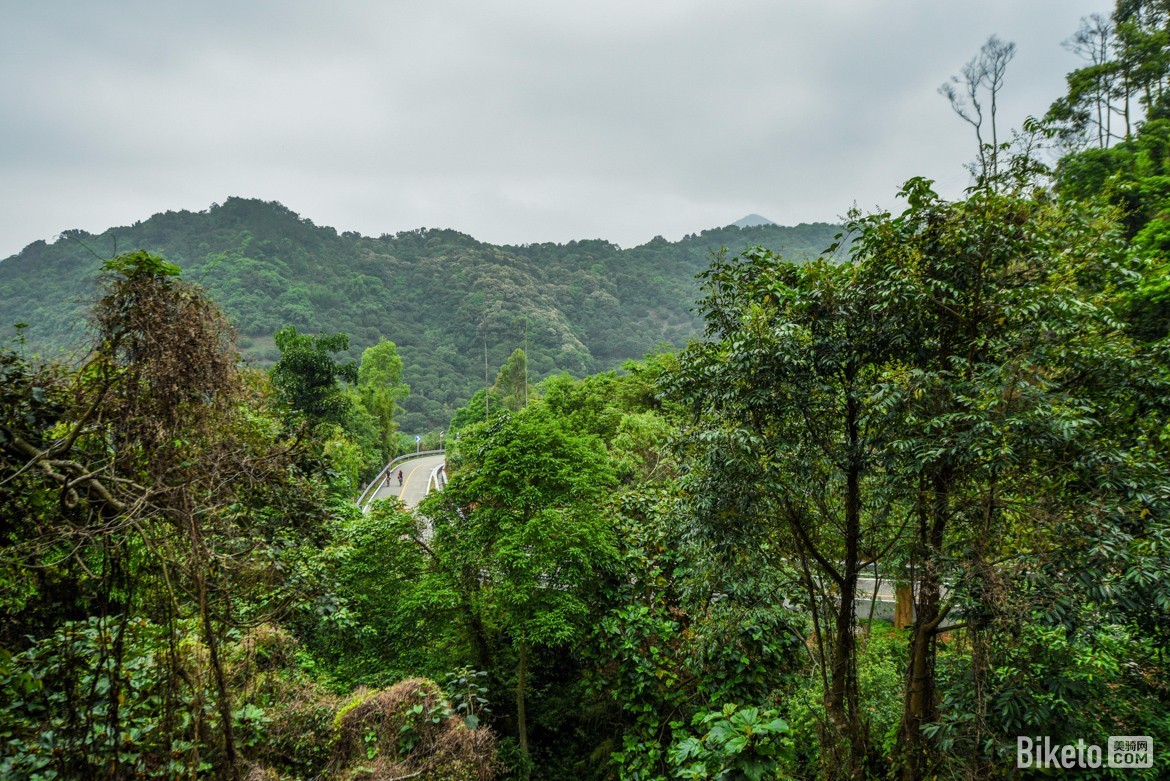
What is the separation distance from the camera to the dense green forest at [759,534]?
3.21 meters

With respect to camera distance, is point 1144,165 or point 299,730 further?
point 1144,165

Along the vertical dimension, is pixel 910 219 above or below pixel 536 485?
above

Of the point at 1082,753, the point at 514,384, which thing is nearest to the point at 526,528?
the point at 1082,753

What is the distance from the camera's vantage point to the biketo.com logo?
14.1ft

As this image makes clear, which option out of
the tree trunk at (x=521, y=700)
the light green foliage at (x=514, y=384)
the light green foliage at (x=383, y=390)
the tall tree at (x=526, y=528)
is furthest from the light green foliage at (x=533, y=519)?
the light green foliage at (x=514, y=384)

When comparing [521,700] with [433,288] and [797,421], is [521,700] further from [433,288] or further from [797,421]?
[433,288]

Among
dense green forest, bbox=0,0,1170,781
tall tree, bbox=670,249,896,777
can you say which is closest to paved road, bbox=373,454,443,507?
dense green forest, bbox=0,0,1170,781

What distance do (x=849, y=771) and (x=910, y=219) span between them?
212 inches

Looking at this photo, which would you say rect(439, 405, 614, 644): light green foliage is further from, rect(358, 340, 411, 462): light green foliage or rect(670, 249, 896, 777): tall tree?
rect(358, 340, 411, 462): light green foliage

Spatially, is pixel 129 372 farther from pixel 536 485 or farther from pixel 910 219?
pixel 536 485

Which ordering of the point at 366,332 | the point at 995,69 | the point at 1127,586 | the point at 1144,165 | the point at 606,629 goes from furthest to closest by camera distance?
the point at 366,332 → the point at 995,69 → the point at 1144,165 → the point at 606,629 → the point at 1127,586

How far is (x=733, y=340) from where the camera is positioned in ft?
17.9

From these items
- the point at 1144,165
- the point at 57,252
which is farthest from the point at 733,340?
the point at 57,252

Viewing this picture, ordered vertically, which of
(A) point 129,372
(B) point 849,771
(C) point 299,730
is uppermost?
(A) point 129,372
